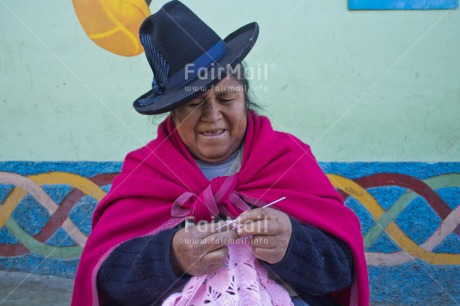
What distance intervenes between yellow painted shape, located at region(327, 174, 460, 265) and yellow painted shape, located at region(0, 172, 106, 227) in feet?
5.60

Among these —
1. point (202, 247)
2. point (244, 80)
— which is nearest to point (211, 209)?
point (202, 247)

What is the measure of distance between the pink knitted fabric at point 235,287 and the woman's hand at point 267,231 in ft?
0.29

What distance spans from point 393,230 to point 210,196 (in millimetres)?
2024

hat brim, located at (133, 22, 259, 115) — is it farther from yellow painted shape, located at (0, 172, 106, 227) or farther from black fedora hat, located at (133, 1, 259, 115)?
yellow painted shape, located at (0, 172, 106, 227)

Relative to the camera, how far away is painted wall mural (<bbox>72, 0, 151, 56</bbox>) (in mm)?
3652

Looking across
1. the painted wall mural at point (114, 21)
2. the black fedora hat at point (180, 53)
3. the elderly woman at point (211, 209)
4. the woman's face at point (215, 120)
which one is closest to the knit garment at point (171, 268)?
the elderly woman at point (211, 209)

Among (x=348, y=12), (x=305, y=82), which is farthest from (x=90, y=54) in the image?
(x=348, y=12)

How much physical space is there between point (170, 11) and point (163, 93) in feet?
1.02

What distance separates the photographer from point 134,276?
1779 millimetres

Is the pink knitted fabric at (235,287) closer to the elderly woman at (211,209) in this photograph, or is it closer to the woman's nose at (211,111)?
the elderly woman at (211,209)

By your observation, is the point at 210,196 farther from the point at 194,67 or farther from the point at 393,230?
the point at 393,230

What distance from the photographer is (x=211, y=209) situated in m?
1.89

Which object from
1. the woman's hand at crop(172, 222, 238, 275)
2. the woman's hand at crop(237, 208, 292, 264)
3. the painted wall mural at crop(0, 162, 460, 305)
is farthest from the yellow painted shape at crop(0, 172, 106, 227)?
the woman's hand at crop(237, 208, 292, 264)

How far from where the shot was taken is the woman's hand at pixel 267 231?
5.26ft
